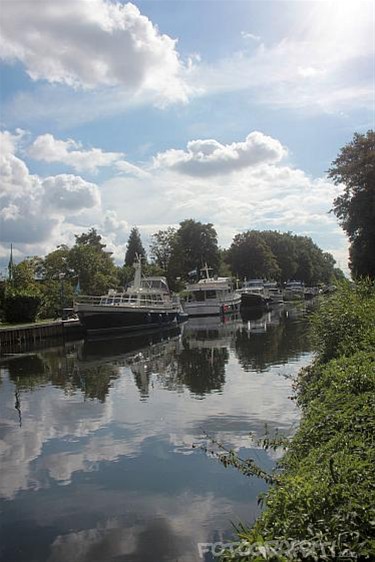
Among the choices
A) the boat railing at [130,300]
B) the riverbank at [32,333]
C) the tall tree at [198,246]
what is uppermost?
the tall tree at [198,246]

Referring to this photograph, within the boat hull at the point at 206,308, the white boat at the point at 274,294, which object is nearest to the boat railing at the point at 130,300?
the boat hull at the point at 206,308

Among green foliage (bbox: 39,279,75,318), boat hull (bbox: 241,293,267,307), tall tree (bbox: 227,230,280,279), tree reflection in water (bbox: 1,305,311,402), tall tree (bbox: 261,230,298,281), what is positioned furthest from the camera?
tall tree (bbox: 261,230,298,281)

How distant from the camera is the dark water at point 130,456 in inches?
293

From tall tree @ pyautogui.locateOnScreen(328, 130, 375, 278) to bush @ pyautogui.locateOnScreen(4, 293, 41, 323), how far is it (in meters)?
25.7

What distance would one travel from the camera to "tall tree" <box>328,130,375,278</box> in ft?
139

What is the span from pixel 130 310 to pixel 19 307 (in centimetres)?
888

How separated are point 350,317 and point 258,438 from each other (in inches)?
165

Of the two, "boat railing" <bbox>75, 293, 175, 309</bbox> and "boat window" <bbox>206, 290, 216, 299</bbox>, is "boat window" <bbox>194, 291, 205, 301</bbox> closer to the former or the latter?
"boat window" <bbox>206, 290, 216, 299</bbox>

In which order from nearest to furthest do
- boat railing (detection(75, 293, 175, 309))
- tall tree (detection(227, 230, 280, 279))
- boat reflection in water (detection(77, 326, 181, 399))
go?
boat reflection in water (detection(77, 326, 181, 399)), boat railing (detection(75, 293, 175, 309)), tall tree (detection(227, 230, 280, 279))

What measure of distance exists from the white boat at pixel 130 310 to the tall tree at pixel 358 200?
17.3 m

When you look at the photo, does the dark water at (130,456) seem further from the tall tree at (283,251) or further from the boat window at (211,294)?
the tall tree at (283,251)

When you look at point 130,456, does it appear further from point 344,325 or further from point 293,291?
point 293,291

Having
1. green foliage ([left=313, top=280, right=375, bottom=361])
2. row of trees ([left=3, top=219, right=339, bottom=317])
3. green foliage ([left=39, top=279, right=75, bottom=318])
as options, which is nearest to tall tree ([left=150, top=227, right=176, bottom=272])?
row of trees ([left=3, top=219, right=339, bottom=317])

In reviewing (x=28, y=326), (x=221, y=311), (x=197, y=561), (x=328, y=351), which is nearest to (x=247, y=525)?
(x=197, y=561)
